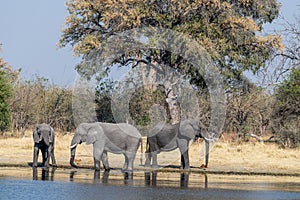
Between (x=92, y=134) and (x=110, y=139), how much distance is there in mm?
677

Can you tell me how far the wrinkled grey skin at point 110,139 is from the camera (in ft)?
82.4

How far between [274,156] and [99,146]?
27.7 ft

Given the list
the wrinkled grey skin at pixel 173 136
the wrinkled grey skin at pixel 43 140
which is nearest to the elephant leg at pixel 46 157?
the wrinkled grey skin at pixel 43 140

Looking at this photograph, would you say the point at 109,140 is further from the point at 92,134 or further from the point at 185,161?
the point at 185,161

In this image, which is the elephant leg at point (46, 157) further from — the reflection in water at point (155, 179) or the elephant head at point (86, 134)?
the reflection in water at point (155, 179)

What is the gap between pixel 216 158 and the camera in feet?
97.6

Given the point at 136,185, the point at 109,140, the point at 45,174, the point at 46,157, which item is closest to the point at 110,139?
the point at 109,140

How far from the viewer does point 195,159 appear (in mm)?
29938

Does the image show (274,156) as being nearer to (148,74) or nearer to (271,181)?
(271,181)

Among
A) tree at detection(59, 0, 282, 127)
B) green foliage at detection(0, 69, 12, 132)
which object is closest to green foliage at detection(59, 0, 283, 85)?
tree at detection(59, 0, 282, 127)

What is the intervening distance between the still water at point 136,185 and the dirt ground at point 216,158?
190 cm

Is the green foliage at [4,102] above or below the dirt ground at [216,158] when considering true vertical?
above

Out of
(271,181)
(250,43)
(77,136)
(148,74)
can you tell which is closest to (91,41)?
(148,74)

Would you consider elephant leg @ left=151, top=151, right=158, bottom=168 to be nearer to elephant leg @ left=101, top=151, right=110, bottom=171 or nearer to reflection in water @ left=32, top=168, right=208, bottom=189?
reflection in water @ left=32, top=168, right=208, bottom=189
